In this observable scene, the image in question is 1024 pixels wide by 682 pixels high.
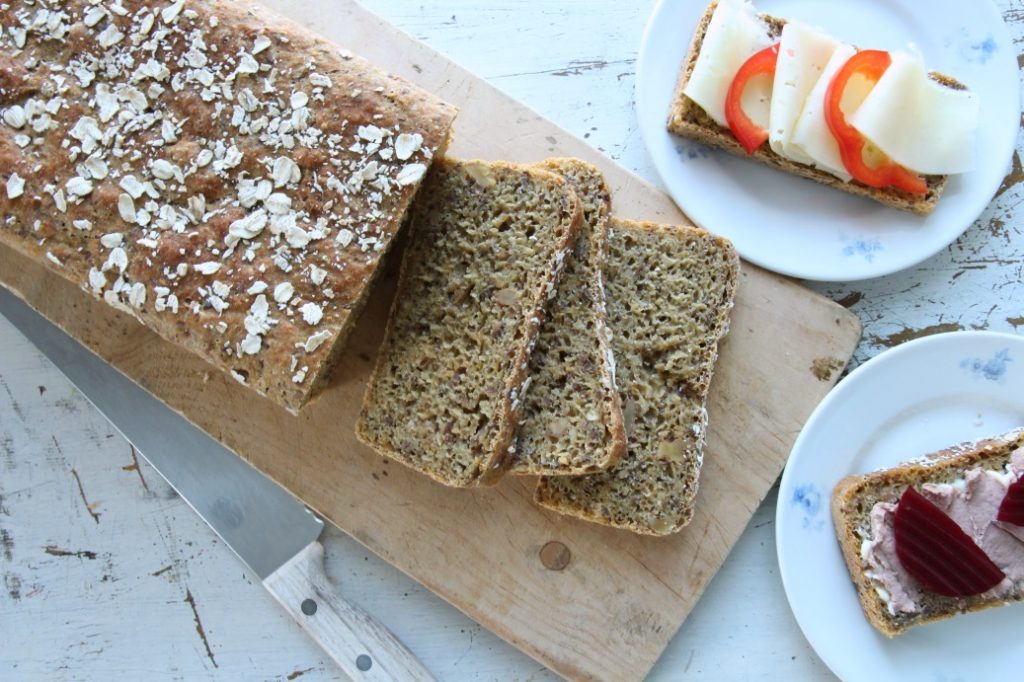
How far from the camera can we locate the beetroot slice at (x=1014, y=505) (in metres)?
2.67

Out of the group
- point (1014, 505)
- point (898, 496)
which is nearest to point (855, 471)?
point (898, 496)

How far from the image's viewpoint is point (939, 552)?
2711 mm

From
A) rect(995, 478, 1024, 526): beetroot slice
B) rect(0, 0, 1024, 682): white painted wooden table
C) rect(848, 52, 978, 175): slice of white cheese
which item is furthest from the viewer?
rect(0, 0, 1024, 682): white painted wooden table

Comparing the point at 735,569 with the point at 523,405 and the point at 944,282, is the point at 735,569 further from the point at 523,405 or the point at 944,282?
the point at 944,282

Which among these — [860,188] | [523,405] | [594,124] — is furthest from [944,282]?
[523,405]

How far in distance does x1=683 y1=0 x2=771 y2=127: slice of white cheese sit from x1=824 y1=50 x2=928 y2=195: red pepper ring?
318 millimetres

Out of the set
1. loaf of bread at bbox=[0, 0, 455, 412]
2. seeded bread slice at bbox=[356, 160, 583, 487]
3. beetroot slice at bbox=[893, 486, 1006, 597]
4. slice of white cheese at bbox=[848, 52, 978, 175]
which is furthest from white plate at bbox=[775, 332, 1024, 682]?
loaf of bread at bbox=[0, 0, 455, 412]

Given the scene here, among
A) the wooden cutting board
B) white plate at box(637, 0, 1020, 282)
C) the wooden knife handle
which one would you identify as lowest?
the wooden knife handle

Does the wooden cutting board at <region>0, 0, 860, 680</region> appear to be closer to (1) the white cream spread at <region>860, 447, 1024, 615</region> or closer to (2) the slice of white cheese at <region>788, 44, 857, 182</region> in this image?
(2) the slice of white cheese at <region>788, 44, 857, 182</region>

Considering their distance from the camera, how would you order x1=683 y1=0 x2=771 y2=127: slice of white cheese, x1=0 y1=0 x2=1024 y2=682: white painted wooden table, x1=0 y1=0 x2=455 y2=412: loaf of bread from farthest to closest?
x1=0 y1=0 x2=1024 y2=682: white painted wooden table → x1=683 y1=0 x2=771 y2=127: slice of white cheese → x1=0 y1=0 x2=455 y2=412: loaf of bread

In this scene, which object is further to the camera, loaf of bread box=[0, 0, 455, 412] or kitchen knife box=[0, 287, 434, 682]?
kitchen knife box=[0, 287, 434, 682]

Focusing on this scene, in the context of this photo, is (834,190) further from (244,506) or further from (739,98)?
(244,506)

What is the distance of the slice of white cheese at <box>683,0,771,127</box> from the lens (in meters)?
2.91

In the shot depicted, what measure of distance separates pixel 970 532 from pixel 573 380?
1.33 meters
